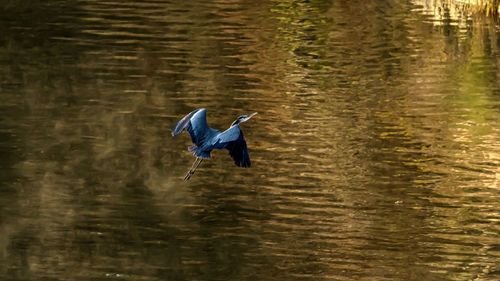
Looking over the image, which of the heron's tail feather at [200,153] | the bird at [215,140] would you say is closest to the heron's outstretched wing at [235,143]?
the bird at [215,140]

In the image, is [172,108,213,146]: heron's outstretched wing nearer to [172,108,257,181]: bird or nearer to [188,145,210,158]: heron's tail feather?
[172,108,257,181]: bird

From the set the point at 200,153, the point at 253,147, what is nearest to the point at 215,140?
the point at 200,153

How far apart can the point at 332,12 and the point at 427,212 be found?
18472 millimetres

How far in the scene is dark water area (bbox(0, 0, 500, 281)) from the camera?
1689cm

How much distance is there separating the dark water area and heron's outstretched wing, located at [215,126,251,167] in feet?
7.32

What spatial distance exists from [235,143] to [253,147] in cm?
783

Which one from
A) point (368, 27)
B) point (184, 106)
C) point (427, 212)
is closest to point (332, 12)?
point (368, 27)

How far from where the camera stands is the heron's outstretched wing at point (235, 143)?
1406 cm

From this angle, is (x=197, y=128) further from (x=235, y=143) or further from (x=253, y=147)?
(x=253, y=147)

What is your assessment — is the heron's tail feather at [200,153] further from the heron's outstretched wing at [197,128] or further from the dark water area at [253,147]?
the dark water area at [253,147]

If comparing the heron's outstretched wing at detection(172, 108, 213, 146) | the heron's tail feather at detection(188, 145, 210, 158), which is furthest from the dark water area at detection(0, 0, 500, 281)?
the heron's tail feather at detection(188, 145, 210, 158)

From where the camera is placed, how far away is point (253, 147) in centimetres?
2202

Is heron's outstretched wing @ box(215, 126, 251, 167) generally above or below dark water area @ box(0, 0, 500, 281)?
above

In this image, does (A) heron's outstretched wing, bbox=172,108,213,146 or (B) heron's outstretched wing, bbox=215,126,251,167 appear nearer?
(B) heron's outstretched wing, bbox=215,126,251,167
